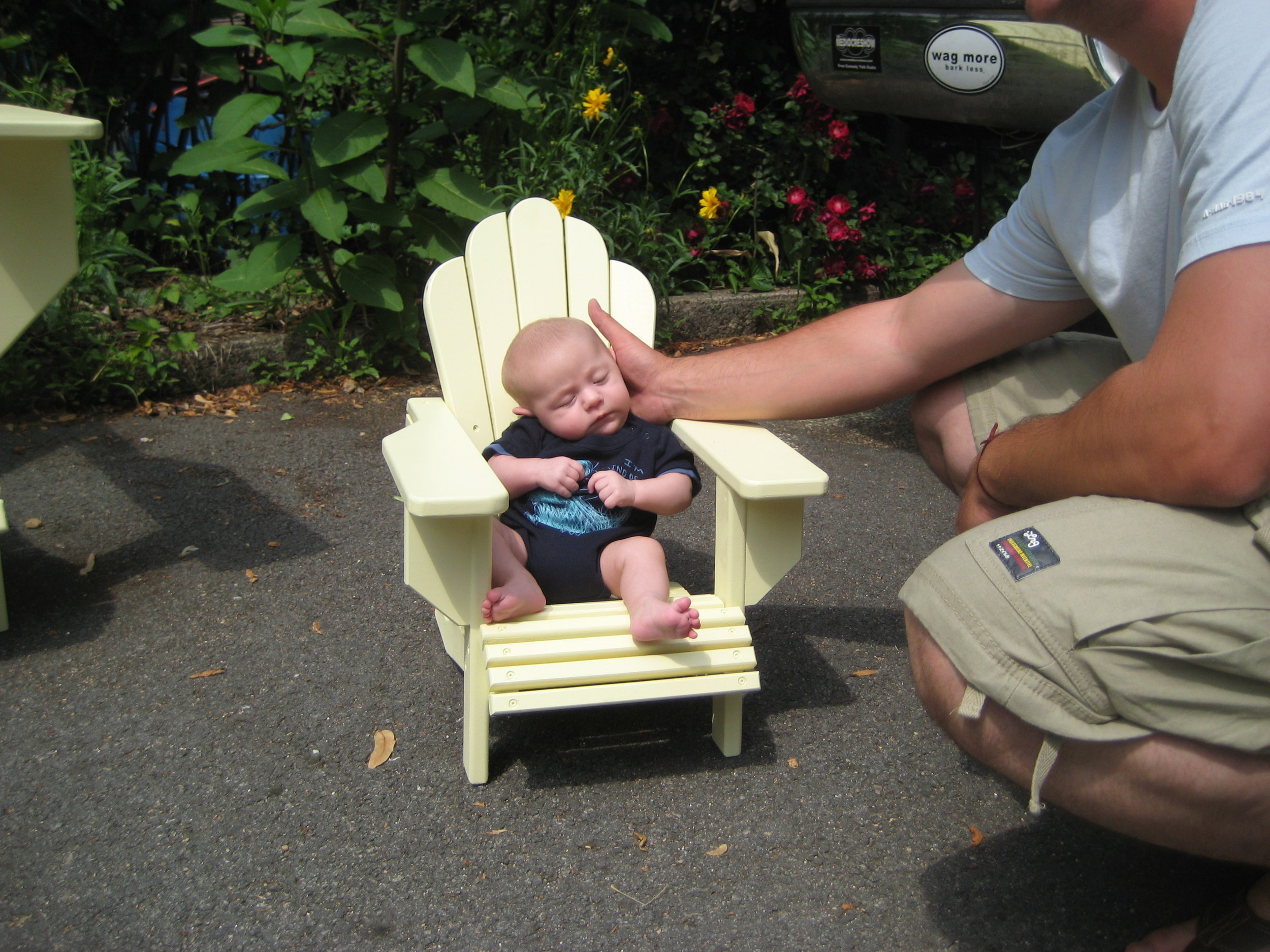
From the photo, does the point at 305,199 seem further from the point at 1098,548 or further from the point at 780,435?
the point at 1098,548

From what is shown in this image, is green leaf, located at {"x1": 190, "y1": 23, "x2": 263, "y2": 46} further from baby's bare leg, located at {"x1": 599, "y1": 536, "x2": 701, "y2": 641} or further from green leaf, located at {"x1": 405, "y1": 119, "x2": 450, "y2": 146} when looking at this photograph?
baby's bare leg, located at {"x1": 599, "y1": 536, "x2": 701, "y2": 641}

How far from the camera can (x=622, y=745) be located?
221cm

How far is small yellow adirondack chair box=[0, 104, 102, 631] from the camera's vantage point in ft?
7.49

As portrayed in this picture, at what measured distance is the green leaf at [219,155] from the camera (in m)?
3.49

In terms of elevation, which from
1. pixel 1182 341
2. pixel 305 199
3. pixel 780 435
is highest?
pixel 1182 341

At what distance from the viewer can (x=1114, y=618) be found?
1.39 metres

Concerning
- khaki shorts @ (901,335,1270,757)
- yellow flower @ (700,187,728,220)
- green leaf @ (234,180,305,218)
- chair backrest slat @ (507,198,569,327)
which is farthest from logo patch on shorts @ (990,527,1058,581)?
yellow flower @ (700,187,728,220)

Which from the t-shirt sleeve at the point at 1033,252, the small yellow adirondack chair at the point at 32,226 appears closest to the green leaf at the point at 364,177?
the small yellow adirondack chair at the point at 32,226

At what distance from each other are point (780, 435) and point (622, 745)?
2.09m

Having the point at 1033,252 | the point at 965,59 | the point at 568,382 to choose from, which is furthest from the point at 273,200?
the point at 1033,252

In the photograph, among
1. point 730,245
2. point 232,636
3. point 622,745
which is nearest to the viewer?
point 622,745

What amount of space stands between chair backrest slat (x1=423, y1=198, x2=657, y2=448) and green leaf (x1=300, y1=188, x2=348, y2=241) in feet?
3.83

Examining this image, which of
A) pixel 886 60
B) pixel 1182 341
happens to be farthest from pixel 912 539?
pixel 1182 341

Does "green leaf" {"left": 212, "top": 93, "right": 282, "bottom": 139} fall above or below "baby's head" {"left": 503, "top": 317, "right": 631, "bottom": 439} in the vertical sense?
above
